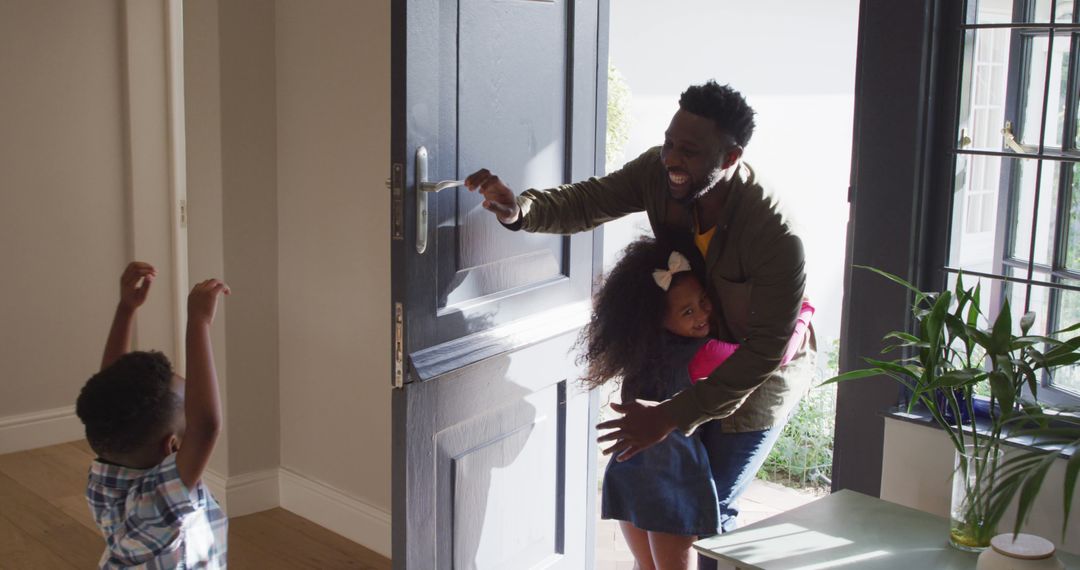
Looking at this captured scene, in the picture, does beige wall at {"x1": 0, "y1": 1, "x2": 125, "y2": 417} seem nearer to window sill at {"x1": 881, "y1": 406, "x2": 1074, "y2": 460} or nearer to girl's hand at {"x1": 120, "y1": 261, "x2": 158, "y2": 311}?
girl's hand at {"x1": 120, "y1": 261, "x2": 158, "y2": 311}

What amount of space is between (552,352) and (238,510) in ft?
4.87

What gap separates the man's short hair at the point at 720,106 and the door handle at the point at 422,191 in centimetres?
52

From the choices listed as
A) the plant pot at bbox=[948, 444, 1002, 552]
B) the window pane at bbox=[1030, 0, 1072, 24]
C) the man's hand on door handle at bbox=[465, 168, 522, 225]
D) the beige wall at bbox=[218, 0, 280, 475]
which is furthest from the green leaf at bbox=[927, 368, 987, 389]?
the beige wall at bbox=[218, 0, 280, 475]

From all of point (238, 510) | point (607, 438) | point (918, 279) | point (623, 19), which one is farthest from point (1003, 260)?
point (623, 19)

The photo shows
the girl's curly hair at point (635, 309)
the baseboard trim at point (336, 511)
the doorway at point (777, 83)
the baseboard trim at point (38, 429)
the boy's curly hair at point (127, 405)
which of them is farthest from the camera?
the doorway at point (777, 83)

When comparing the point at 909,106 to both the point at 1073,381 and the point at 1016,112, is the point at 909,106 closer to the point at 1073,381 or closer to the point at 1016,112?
the point at 1016,112

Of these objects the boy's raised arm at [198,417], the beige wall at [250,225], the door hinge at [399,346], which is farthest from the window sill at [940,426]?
the beige wall at [250,225]

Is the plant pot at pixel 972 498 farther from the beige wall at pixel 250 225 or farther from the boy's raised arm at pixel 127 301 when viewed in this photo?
the beige wall at pixel 250 225

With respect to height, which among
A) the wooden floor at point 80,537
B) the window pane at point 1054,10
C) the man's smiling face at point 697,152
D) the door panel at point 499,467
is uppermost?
the window pane at point 1054,10

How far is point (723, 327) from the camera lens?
2.31 meters

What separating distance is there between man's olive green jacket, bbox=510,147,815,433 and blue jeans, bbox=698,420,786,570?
0.03m

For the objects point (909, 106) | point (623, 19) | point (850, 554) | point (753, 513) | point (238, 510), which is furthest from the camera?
point (623, 19)

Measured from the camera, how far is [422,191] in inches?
84.1

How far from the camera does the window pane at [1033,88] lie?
2.22 m
